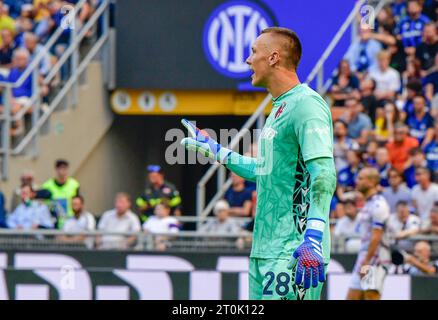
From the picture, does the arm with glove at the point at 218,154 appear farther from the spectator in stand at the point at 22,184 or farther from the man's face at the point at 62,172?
the spectator in stand at the point at 22,184

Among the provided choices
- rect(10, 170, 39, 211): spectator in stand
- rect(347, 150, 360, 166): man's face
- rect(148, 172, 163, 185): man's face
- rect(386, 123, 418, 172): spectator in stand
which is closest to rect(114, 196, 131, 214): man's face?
rect(148, 172, 163, 185): man's face

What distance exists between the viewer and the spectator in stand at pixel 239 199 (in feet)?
47.1

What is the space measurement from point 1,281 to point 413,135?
17.8 ft

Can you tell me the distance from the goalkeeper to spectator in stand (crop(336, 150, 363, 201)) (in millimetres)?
8460

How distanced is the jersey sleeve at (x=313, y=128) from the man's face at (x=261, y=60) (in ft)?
0.98

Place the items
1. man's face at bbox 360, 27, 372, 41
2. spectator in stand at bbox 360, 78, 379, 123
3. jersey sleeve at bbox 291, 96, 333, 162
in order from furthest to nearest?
man's face at bbox 360, 27, 372, 41 → spectator in stand at bbox 360, 78, 379, 123 → jersey sleeve at bbox 291, 96, 333, 162

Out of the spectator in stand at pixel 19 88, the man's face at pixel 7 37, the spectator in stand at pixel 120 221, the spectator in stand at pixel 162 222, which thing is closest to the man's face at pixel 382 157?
the spectator in stand at pixel 162 222

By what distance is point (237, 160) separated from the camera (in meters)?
6.48

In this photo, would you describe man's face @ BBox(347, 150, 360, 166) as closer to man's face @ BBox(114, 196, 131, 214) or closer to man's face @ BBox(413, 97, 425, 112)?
man's face @ BBox(413, 97, 425, 112)

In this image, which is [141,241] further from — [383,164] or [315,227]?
[315,227]

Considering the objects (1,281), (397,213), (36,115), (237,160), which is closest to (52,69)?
(36,115)

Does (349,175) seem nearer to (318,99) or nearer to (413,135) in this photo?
(413,135)

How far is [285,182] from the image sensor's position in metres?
6.04

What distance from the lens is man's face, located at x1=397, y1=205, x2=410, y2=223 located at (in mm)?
13312
